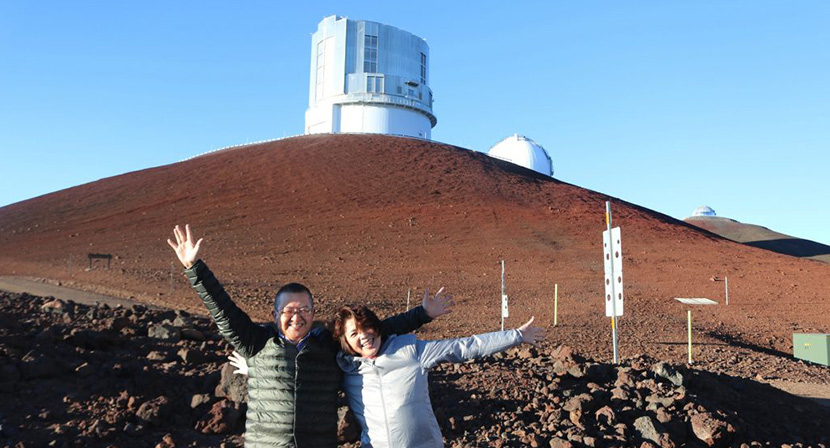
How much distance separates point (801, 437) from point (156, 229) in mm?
28106

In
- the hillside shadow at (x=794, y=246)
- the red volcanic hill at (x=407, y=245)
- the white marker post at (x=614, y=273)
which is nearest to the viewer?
the white marker post at (x=614, y=273)

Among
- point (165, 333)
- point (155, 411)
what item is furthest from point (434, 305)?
point (165, 333)

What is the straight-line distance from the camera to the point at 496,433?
200 inches

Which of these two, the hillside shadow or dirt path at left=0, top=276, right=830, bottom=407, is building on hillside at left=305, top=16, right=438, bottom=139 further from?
dirt path at left=0, top=276, right=830, bottom=407

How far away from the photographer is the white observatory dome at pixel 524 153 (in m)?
56.1

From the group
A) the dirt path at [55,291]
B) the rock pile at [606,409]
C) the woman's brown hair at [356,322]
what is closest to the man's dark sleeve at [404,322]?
the woman's brown hair at [356,322]

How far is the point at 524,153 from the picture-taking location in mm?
56531

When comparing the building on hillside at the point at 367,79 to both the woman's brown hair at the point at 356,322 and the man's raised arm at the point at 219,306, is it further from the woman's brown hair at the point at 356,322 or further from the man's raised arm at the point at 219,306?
the woman's brown hair at the point at 356,322

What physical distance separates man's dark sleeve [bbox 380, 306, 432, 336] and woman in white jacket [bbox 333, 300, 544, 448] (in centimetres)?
23

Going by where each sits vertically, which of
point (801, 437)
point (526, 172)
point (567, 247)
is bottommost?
point (801, 437)

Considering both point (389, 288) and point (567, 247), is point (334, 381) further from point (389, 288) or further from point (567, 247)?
point (567, 247)

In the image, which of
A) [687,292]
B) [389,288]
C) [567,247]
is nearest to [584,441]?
[389,288]

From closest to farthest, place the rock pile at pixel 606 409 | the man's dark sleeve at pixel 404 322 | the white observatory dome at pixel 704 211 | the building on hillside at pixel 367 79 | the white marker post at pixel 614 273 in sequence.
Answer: the man's dark sleeve at pixel 404 322
the rock pile at pixel 606 409
the white marker post at pixel 614 273
the building on hillside at pixel 367 79
the white observatory dome at pixel 704 211

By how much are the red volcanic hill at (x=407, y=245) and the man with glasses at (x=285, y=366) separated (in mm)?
10651
